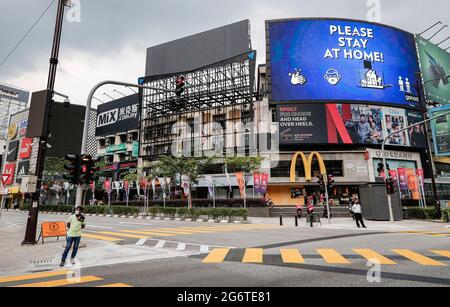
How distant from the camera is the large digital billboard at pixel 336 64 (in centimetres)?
4825

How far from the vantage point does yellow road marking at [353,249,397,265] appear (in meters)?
7.99

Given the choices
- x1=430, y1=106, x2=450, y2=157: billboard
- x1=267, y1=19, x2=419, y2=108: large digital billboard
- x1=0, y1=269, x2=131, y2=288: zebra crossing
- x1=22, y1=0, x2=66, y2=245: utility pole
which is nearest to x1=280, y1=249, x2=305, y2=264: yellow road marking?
x1=0, y1=269, x2=131, y2=288: zebra crossing

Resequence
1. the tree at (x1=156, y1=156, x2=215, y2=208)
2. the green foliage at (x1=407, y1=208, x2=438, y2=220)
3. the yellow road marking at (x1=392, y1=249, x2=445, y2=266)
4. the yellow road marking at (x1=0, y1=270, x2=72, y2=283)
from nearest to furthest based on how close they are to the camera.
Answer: the yellow road marking at (x1=0, y1=270, x2=72, y2=283)
the yellow road marking at (x1=392, y1=249, x2=445, y2=266)
the green foliage at (x1=407, y1=208, x2=438, y2=220)
the tree at (x1=156, y1=156, x2=215, y2=208)

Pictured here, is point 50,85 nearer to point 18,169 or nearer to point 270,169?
point 270,169

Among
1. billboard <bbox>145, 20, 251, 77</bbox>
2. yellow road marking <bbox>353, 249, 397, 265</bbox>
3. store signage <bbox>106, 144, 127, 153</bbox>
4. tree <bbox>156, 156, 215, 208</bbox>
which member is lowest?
yellow road marking <bbox>353, 249, 397, 265</bbox>

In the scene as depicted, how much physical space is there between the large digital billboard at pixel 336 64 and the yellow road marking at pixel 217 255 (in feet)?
131

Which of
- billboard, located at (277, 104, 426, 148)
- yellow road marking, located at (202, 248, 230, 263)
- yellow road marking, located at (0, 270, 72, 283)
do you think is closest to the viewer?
yellow road marking, located at (0, 270, 72, 283)

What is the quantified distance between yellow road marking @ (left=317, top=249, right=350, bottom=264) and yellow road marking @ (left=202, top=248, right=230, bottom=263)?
3.14 metres

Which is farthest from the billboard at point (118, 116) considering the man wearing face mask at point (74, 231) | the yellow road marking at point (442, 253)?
the yellow road marking at point (442, 253)

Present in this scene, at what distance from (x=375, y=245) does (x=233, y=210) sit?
654 inches

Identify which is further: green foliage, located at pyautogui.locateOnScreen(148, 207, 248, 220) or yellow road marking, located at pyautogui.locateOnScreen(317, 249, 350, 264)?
green foliage, located at pyautogui.locateOnScreen(148, 207, 248, 220)

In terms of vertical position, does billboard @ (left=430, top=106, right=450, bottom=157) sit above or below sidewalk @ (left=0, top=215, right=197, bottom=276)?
above

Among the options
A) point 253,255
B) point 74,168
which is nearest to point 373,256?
point 253,255

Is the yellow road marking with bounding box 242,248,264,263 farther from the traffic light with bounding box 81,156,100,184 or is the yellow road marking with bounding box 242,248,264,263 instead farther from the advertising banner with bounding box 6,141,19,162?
the advertising banner with bounding box 6,141,19,162
